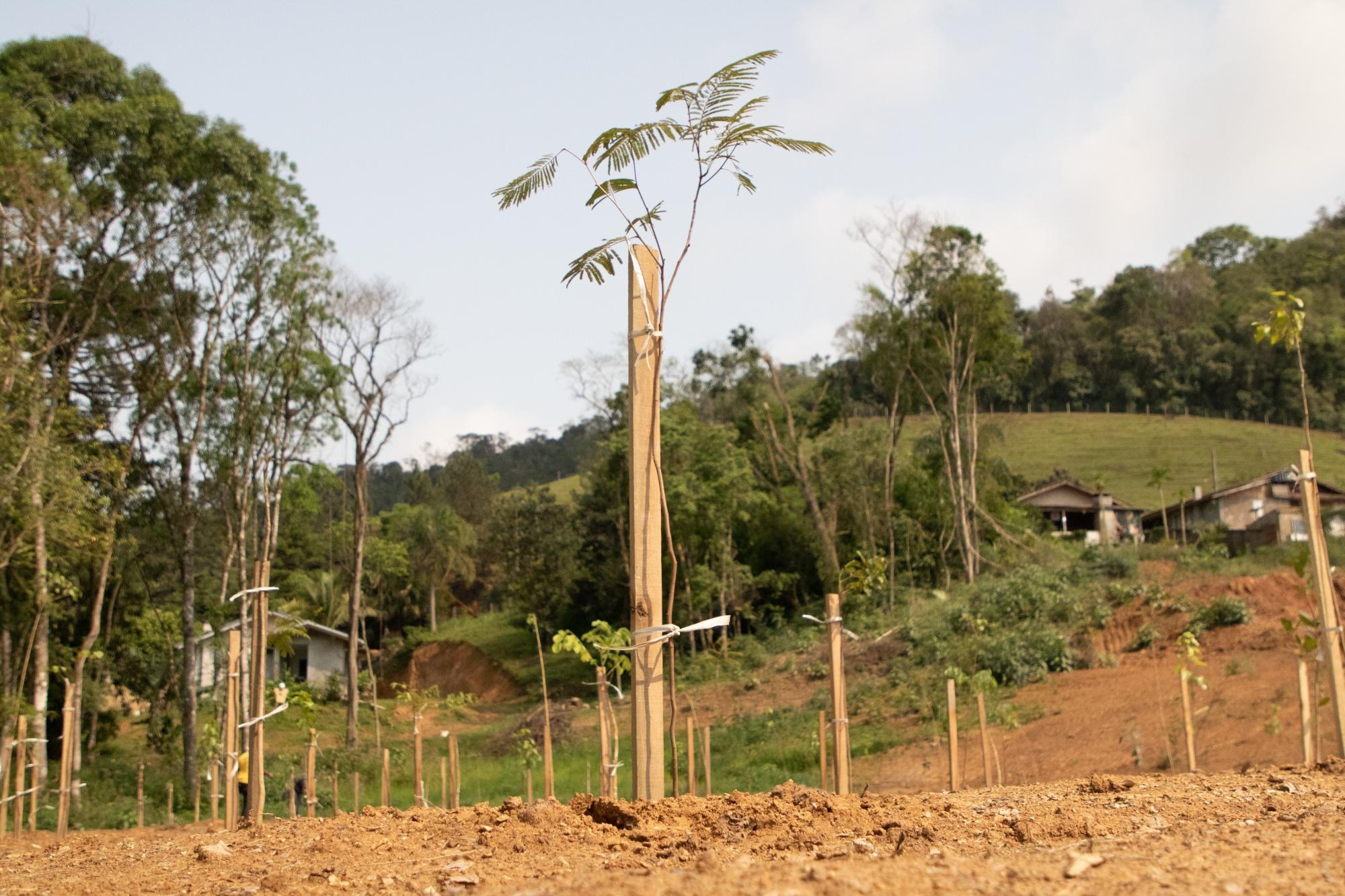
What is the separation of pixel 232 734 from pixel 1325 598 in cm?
600

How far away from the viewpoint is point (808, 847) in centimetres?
289

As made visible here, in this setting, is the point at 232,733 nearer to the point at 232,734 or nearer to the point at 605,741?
the point at 232,734

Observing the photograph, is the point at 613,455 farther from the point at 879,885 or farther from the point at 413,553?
the point at 879,885

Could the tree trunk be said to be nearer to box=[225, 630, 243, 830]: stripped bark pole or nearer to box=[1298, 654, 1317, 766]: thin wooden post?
box=[225, 630, 243, 830]: stripped bark pole

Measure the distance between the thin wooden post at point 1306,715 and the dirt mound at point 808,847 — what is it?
6.55ft

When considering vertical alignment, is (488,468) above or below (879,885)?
above

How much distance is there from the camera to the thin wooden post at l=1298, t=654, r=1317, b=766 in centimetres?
595

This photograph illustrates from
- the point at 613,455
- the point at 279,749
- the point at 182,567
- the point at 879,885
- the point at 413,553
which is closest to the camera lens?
the point at 879,885

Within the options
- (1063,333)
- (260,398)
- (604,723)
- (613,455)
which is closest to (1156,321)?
(1063,333)

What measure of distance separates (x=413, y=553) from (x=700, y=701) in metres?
20.4

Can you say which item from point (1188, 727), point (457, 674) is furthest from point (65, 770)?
point (457, 674)

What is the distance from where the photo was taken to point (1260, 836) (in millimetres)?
2764

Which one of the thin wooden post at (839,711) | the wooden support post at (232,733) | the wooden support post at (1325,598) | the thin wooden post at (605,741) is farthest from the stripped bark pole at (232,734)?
the wooden support post at (1325,598)

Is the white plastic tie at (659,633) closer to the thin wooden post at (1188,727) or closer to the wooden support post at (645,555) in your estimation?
the wooden support post at (645,555)
